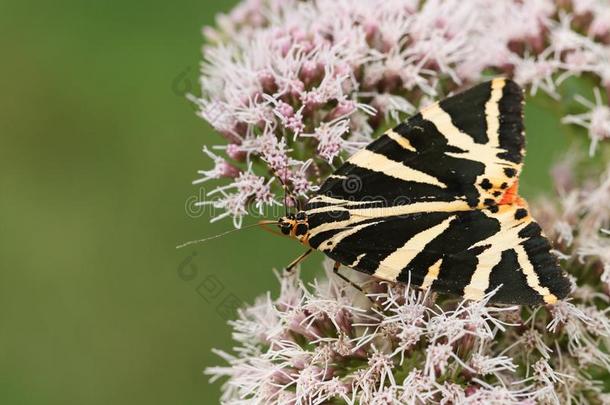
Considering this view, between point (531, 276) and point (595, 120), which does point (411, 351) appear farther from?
point (595, 120)

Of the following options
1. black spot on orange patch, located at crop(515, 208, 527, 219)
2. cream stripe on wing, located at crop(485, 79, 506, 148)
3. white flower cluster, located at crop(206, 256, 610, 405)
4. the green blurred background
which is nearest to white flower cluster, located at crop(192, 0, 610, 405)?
white flower cluster, located at crop(206, 256, 610, 405)

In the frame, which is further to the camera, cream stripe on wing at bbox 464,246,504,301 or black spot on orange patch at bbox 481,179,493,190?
black spot on orange patch at bbox 481,179,493,190

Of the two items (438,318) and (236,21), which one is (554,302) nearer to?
(438,318)

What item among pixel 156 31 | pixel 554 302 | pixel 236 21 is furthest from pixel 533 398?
pixel 156 31

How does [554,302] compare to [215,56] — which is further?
[215,56]

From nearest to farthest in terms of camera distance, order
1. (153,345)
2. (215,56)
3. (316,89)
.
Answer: (316,89) < (215,56) < (153,345)

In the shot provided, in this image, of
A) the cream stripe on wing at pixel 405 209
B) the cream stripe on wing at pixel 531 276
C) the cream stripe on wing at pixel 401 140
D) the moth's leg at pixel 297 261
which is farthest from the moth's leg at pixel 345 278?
the cream stripe on wing at pixel 531 276

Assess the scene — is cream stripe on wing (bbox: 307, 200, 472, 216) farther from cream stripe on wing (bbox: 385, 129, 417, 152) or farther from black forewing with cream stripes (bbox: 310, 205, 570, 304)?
cream stripe on wing (bbox: 385, 129, 417, 152)
